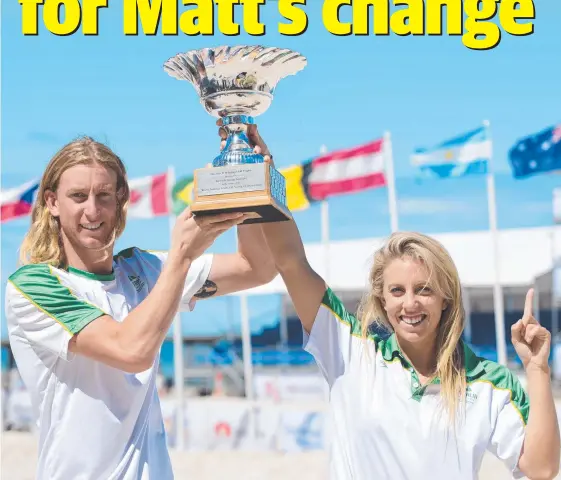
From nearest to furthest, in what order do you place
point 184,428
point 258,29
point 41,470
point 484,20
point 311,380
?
point 41,470, point 258,29, point 484,20, point 184,428, point 311,380

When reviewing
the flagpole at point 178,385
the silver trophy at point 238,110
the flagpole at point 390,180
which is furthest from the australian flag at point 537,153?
the silver trophy at point 238,110

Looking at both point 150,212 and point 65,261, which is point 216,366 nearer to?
point 150,212

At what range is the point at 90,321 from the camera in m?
3.16

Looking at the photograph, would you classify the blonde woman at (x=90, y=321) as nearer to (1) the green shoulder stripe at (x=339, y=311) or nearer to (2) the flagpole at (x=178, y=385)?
(1) the green shoulder stripe at (x=339, y=311)

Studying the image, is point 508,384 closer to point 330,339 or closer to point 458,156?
point 330,339

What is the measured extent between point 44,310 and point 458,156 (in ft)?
37.2

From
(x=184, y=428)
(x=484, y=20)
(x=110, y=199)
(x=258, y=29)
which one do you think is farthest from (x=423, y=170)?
(x=110, y=199)

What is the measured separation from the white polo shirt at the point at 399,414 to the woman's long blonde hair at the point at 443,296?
45mm

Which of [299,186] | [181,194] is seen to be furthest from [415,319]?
[181,194]

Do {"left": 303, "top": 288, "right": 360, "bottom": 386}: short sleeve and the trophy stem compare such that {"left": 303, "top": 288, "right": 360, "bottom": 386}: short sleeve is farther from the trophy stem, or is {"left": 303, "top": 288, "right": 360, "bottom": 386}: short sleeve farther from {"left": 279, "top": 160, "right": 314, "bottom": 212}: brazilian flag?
{"left": 279, "top": 160, "right": 314, "bottom": 212}: brazilian flag

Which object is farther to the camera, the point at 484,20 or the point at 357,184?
the point at 357,184

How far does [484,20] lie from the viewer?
36.3 feet

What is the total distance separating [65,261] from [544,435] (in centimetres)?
179

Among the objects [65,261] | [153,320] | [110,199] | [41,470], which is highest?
[110,199]
